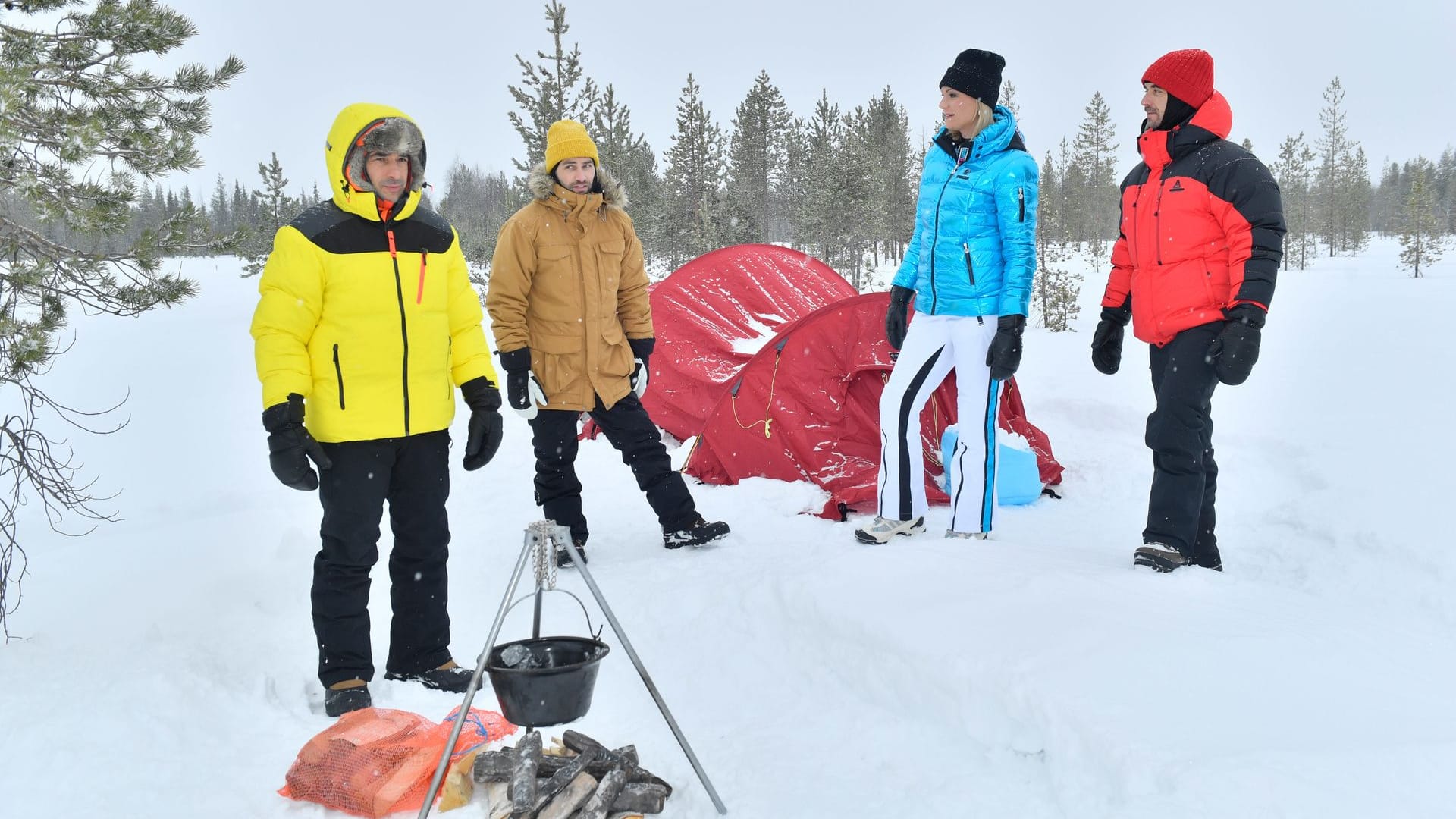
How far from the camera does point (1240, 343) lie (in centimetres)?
311

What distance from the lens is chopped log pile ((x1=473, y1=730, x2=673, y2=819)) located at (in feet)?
7.04

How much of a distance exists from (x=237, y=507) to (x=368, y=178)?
3183 mm

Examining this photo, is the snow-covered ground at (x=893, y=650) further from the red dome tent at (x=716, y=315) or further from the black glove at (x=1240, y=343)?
the red dome tent at (x=716, y=315)

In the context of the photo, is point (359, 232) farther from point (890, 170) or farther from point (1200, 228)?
point (890, 170)

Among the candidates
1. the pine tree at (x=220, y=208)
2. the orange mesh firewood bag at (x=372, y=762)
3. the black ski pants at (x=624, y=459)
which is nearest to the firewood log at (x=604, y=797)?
the orange mesh firewood bag at (x=372, y=762)

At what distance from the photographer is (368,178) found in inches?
111

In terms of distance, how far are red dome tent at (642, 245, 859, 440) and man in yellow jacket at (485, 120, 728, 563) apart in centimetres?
202

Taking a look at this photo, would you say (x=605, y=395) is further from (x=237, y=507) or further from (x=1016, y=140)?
(x=237, y=507)

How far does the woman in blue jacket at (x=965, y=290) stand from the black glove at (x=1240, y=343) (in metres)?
0.85

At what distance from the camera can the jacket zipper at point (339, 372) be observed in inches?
109

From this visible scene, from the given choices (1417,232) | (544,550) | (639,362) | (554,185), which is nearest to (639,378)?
(639,362)

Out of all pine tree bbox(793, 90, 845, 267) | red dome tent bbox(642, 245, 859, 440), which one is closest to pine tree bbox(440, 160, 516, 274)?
pine tree bbox(793, 90, 845, 267)

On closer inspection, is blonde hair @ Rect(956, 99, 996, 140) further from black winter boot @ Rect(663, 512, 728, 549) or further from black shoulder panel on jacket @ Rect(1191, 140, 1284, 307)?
black winter boot @ Rect(663, 512, 728, 549)

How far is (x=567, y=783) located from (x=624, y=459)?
2.27 metres
